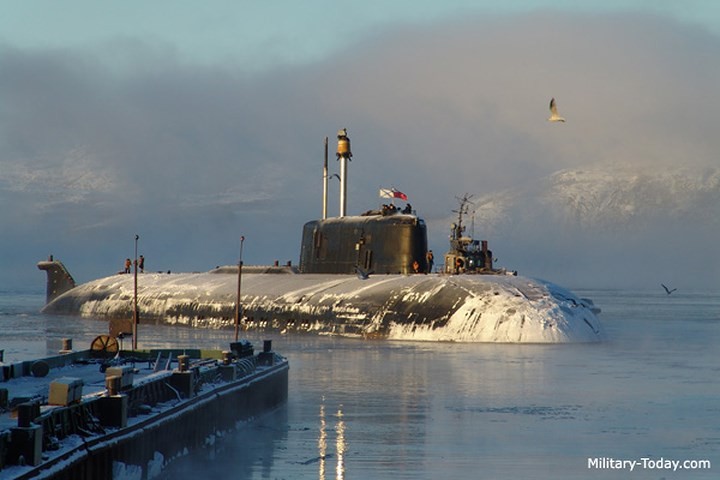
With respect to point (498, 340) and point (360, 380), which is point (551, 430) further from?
point (498, 340)

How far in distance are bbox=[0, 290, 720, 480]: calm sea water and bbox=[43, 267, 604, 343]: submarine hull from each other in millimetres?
1203

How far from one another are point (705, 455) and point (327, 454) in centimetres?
574

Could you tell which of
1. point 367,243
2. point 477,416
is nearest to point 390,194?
point 367,243

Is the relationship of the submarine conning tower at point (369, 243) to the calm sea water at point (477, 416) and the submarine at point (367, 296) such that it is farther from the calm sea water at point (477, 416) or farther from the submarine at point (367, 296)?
the calm sea water at point (477, 416)

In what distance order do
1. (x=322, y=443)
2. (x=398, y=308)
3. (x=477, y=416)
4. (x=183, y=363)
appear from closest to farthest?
1. (x=183, y=363)
2. (x=322, y=443)
3. (x=477, y=416)
4. (x=398, y=308)

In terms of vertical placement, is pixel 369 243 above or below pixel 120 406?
above

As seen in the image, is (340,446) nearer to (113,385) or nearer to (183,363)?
(183,363)

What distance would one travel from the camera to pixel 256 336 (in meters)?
46.2

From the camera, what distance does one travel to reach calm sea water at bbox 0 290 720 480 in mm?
17531

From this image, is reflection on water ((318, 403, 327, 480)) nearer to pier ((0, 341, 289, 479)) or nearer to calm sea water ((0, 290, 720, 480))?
calm sea water ((0, 290, 720, 480))

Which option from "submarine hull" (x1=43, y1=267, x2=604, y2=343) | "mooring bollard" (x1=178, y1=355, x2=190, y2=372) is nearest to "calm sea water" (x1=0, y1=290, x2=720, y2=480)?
"submarine hull" (x1=43, y1=267, x2=604, y2=343)

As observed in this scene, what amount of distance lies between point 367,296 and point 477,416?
21827mm

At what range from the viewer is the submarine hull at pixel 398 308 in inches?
1601

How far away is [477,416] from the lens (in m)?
22.9
